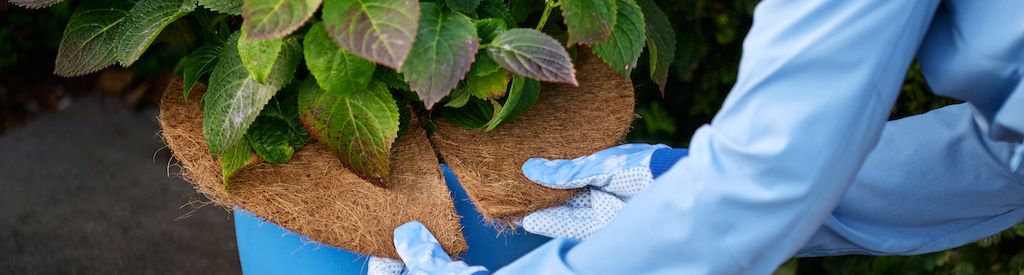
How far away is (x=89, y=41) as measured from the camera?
1.38 meters

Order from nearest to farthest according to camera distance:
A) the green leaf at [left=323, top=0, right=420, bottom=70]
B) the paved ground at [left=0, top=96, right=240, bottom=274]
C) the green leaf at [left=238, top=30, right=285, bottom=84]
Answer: the green leaf at [left=323, top=0, right=420, bottom=70] < the green leaf at [left=238, top=30, right=285, bottom=84] < the paved ground at [left=0, top=96, right=240, bottom=274]

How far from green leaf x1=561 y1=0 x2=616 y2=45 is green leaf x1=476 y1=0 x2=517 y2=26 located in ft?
0.51

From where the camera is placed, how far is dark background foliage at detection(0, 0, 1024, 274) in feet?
6.19

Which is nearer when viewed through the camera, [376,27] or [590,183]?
[376,27]

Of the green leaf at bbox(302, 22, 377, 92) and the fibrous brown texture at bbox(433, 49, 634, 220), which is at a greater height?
the green leaf at bbox(302, 22, 377, 92)

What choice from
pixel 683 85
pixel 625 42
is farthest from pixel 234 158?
pixel 683 85

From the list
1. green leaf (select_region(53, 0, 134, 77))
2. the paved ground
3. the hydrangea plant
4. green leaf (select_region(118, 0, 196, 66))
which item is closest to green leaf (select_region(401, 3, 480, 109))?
the hydrangea plant

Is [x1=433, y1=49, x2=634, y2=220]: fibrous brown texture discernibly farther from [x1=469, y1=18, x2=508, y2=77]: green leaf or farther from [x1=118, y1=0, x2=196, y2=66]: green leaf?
[x1=118, y1=0, x2=196, y2=66]: green leaf

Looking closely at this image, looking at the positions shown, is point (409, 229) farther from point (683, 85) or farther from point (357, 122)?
point (683, 85)

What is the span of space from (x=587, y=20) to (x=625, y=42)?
101mm

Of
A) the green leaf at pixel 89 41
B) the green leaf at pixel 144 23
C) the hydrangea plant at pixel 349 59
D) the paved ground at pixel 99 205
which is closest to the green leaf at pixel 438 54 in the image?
the hydrangea plant at pixel 349 59

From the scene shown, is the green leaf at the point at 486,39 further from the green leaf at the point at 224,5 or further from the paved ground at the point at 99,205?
the paved ground at the point at 99,205

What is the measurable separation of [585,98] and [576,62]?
0.07m

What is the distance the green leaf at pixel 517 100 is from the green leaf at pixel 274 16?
29cm
